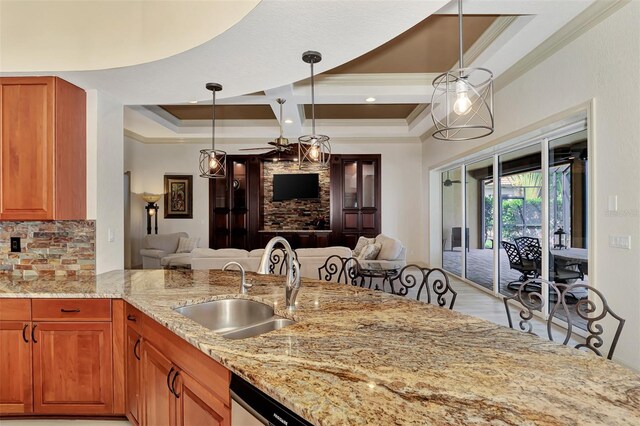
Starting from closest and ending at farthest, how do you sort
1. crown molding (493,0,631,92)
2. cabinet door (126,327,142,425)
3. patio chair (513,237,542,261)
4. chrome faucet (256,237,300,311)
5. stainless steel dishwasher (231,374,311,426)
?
stainless steel dishwasher (231,374,311,426), chrome faucet (256,237,300,311), cabinet door (126,327,142,425), crown molding (493,0,631,92), patio chair (513,237,542,261)

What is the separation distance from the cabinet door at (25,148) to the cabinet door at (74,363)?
0.89 m

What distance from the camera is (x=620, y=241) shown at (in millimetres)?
2646

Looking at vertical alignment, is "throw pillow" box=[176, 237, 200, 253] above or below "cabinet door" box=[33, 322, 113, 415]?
above

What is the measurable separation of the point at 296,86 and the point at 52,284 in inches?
137

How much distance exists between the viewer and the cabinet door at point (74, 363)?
7.16 ft

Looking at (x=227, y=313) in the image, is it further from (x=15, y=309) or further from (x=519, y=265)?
(x=519, y=265)

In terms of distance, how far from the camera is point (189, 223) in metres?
7.92

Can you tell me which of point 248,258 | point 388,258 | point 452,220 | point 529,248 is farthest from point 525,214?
point 248,258

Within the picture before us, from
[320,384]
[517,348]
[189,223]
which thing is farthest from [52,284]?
[189,223]

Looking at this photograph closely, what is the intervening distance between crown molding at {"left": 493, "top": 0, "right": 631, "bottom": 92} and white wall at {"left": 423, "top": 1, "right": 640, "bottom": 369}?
48 millimetres

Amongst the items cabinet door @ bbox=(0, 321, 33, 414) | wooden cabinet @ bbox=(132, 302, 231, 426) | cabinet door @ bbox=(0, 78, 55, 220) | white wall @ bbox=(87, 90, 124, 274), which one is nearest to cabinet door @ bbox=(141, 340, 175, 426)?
wooden cabinet @ bbox=(132, 302, 231, 426)

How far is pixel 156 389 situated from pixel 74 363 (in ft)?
2.81

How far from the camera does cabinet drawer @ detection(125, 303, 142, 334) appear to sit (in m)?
1.96

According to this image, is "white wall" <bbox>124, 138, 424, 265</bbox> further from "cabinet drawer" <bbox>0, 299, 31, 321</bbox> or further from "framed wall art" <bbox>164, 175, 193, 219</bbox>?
"cabinet drawer" <bbox>0, 299, 31, 321</bbox>
